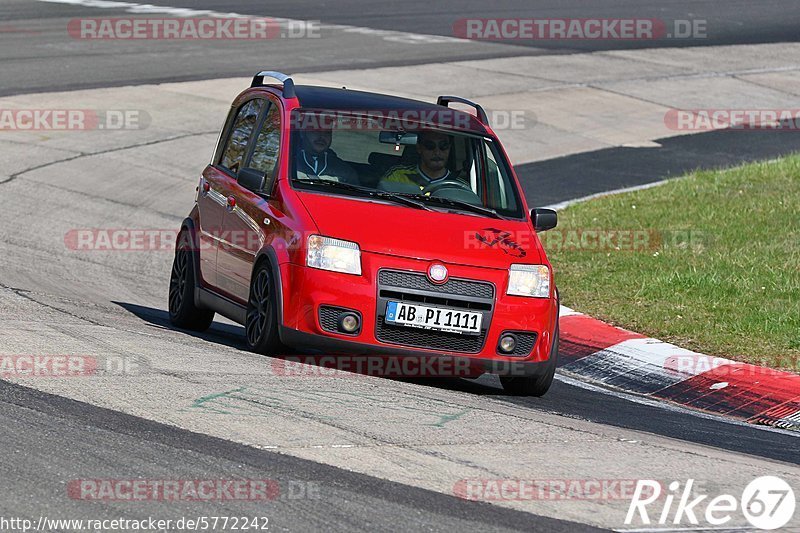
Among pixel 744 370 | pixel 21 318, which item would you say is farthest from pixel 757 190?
pixel 21 318

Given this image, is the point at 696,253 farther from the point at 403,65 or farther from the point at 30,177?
the point at 403,65

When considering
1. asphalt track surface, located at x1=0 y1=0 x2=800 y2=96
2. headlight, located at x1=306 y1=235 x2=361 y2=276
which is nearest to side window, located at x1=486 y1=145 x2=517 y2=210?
headlight, located at x1=306 y1=235 x2=361 y2=276

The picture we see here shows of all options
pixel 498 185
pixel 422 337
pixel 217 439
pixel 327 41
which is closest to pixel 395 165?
pixel 498 185

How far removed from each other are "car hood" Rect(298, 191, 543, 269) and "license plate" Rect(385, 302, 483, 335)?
297mm

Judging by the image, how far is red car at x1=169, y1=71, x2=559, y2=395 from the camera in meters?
8.36

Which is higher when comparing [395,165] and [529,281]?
[395,165]

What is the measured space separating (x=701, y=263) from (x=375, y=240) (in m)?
5.38

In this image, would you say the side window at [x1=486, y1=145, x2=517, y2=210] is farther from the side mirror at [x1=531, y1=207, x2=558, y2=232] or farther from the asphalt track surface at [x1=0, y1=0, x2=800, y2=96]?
the asphalt track surface at [x1=0, y1=0, x2=800, y2=96]

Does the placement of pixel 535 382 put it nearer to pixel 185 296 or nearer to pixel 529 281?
pixel 529 281

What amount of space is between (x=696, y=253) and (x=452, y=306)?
5.61 metres

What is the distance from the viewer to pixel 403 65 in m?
25.1

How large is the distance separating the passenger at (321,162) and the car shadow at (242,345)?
1.16 metres

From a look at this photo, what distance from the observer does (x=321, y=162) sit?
9.26 meters

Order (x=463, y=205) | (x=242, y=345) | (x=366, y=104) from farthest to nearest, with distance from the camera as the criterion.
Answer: (x=242, y=345)
(x=366, y=104)
(x=463, y=205)
